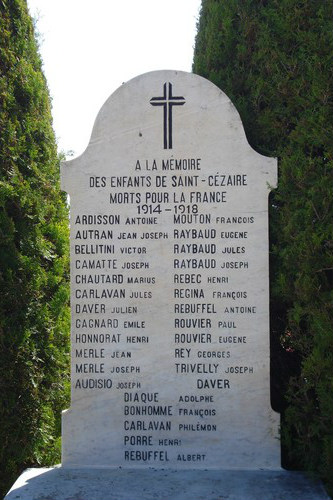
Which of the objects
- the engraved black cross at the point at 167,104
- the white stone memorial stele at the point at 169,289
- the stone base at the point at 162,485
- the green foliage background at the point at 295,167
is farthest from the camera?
the engraved black cross at the point at 167,104

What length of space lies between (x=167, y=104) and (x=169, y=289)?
132cm

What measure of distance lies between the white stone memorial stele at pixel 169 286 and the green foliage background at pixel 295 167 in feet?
0.64

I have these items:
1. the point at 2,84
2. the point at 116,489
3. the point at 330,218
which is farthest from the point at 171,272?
the point at 2,84

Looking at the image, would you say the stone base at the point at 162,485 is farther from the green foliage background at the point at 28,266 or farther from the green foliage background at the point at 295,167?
the green foliage background at the point at 28,266

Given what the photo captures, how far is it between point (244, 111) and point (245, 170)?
56cm

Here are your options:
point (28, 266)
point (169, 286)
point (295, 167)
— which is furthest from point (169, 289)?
point (295, 167)

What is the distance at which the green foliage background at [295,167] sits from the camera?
417cm

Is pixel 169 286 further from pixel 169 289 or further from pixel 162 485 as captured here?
pixel 162 485

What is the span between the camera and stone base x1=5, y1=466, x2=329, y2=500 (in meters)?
3.93

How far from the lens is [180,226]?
4.60 m

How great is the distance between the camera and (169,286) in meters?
4.59

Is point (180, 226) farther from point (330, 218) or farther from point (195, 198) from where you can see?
point (330, 218)

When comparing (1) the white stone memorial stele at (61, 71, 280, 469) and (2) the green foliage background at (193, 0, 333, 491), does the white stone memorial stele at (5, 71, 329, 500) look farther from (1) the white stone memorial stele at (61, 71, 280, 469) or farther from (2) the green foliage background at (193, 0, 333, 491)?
(2) the green foliage background at (193, 0, 333, 491)

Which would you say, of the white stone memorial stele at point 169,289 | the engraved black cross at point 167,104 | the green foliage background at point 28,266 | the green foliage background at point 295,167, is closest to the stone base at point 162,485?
the white stone memorial stele at point 169,289
